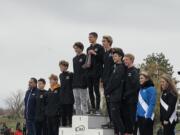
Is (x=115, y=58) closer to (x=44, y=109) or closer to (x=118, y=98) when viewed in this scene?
(x=118, y=98)

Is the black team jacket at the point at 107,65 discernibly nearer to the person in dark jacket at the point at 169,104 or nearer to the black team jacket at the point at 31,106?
the person in dark jacket at the point at 169,104

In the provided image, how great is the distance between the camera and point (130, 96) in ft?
34.6

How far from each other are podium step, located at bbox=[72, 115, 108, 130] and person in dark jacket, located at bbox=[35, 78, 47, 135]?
1.82 meters

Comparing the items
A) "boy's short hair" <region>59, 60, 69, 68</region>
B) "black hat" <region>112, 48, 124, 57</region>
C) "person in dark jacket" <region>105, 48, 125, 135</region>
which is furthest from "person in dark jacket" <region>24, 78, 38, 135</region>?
"black hat" <region>112, 48, 124, 57</region>

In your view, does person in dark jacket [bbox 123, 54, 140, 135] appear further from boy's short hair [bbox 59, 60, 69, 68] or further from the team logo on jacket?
boy's short hair [bbox 59, 60, 69, 68]

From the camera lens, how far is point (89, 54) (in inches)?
462

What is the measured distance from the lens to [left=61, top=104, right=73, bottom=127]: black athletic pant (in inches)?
487

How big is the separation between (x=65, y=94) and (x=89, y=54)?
120 cm

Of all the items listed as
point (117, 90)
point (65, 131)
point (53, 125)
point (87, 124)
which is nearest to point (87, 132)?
point (87, 124)

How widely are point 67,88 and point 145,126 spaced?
2775mm

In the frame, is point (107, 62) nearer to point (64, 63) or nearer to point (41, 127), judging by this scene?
point (64, 63)

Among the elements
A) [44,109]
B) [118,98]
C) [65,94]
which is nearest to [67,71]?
[65,94]

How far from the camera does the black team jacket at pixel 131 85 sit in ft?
34.5

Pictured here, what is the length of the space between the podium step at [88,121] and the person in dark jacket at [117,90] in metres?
0.79
